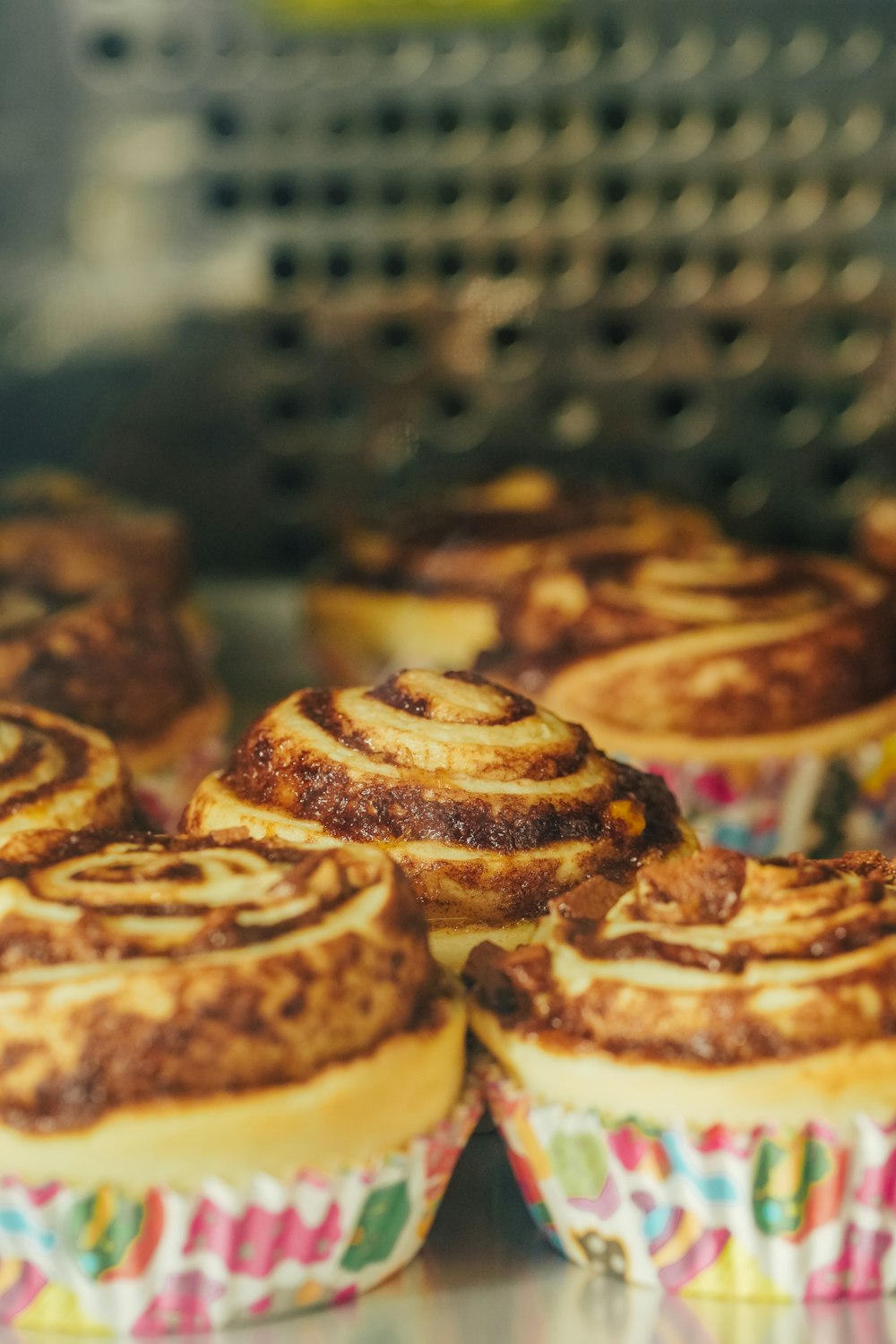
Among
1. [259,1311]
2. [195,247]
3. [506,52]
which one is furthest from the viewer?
[195,247]

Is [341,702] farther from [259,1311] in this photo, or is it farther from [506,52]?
[506,52]

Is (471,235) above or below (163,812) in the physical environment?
above

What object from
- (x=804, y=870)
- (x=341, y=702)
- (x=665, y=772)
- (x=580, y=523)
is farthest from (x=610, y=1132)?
(x=580, y=523)

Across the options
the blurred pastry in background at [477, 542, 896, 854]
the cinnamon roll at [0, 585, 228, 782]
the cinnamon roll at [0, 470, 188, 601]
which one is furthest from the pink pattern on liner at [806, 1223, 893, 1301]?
the cinnamon roll at [0, 470, 188, 601]

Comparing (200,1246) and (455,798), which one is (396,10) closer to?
(455,798)

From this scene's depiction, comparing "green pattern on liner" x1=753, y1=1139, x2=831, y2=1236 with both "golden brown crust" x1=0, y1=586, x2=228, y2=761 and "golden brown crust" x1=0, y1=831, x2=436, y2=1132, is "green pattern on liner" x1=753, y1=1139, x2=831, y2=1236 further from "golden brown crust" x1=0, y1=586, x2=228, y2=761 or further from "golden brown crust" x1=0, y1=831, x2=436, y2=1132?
"golden brown crust" x1=0, y1=586, x2=228, y2=761

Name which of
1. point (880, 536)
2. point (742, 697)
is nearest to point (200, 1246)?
point (742, 697)
